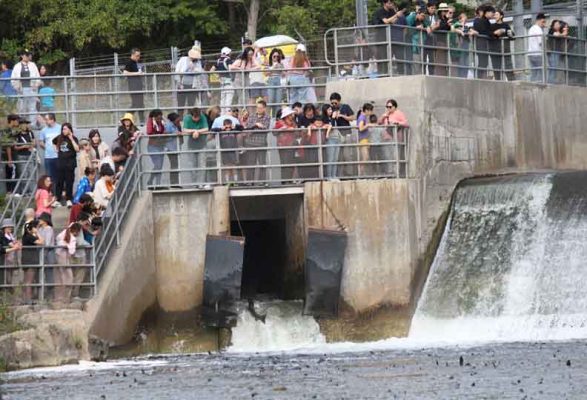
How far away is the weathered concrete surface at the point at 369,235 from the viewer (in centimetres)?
3988

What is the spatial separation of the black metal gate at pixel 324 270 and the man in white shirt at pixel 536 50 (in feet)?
25.9

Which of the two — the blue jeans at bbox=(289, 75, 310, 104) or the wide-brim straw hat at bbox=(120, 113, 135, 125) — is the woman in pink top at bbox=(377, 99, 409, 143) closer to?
the blue jeans at bbox=(289, 75, 310, 104)

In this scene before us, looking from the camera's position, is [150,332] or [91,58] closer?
[150,332]

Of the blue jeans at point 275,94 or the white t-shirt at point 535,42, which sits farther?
the white t-shirt at point 535,42

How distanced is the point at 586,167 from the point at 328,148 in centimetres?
804

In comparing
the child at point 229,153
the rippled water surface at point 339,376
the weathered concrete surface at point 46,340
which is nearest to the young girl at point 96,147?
the child at point 229,153

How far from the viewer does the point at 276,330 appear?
4009 centimetres

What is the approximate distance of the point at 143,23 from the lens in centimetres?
6306

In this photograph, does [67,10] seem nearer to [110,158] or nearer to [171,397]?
[110,158]

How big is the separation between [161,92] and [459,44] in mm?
6053

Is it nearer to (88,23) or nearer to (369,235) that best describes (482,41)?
(369,235)

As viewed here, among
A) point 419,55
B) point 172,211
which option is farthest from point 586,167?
point 172,211

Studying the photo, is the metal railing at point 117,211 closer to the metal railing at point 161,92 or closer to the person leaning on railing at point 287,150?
the person leaning on railing at point 287,150

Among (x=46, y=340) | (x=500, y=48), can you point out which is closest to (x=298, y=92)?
(x=500, y=48)
